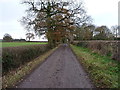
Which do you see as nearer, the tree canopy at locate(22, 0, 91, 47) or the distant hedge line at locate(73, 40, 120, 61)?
the distant hedge line at locate(73, 40, 120, 61)

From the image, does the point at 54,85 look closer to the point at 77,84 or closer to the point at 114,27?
the point at 77,84

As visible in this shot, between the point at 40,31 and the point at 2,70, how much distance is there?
86.2 ft

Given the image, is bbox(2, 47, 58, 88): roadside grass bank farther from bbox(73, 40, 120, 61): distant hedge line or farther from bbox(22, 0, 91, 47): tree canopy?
bbox(22, 0, 91, 47): tree canopy

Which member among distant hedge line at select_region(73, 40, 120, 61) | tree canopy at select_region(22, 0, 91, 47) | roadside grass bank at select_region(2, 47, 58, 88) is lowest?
roadside grass bank at select_region(2, 47, 58, 88)

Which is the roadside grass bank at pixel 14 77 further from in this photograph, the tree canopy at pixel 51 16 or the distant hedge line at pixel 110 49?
the tree canopy at pixel 51 16

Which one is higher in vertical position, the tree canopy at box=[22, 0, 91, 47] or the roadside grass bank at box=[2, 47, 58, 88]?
the tree canopy at box=[22, 0, 91, 47]

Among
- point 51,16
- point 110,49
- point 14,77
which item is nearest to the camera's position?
point 14,77

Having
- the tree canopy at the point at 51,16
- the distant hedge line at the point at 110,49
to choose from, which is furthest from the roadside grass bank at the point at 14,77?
the tree canopy at the point at 51,16

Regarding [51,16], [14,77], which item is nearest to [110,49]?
[14,77]

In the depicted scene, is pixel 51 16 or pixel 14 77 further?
pixel 51 16

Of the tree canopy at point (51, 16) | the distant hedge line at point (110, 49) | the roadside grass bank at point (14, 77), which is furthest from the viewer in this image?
the tree canopy at point (51, 16)

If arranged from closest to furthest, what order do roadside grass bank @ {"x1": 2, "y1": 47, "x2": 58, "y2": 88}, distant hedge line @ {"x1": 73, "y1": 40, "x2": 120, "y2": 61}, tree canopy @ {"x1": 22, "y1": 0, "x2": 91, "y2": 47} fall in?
roadside grass bank @ {"x1": 2, "y1": 47, "x2": 58, "y2": 88}, distant hedge line @ {"x1": 73, "y1": 40, "x2": 120, "y2": 61}, tree canopy @ {"x1": 22, "y1": 0, "x2": 91, "y2": 47}

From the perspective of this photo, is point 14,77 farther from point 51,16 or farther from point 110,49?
point 51,16

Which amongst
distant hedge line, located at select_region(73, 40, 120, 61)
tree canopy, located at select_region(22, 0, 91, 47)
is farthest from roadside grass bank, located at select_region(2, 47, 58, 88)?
tree canopy, located at select_region(22, 0, 91, 47)
